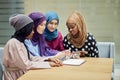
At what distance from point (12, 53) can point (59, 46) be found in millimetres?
1250

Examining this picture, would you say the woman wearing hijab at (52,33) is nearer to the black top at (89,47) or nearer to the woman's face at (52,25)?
the woman's face at (52,25)

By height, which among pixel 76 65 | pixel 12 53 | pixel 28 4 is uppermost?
pixel 28 4

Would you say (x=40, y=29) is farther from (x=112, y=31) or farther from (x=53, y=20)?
(x=112, y=31)

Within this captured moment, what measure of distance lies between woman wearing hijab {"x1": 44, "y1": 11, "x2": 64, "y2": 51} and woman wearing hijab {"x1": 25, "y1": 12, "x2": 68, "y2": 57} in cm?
26

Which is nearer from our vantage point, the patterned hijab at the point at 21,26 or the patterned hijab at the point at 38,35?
the patterned hijab at the point at 21,26

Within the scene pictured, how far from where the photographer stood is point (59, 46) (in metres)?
3.79

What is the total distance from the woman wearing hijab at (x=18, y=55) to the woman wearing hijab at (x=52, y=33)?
0.93 m

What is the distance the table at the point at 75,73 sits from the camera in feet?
7.89

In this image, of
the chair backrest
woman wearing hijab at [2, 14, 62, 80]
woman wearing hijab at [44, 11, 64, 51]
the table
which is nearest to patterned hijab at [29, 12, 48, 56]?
woman wearing hijab at [44, 11, 64, 51]

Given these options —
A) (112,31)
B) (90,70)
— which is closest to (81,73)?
(90,70)

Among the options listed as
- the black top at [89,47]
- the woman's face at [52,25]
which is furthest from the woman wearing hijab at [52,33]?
the black top at [89,47]

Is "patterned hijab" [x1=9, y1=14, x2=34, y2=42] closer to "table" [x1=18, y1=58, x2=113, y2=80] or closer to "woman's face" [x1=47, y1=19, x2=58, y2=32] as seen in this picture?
"table" [x1=18, y1=58, x2=113, y2=80]

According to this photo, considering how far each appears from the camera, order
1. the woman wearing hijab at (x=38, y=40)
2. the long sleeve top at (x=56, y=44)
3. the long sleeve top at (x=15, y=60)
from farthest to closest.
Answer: the long sleeve top at (x=56, y=44) < the woman wearing hijab at (x=38, y=40) < the long sleeve top at (x=15, y=60)

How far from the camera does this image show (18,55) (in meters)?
2.61
